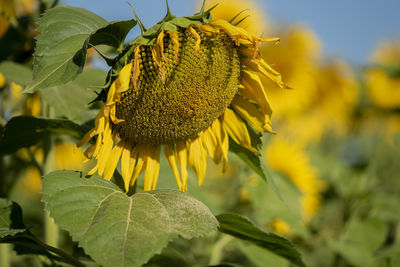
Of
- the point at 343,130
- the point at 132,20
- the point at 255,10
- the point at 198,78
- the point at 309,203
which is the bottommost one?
the point at 343,130

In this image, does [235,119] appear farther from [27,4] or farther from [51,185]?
[27,4]

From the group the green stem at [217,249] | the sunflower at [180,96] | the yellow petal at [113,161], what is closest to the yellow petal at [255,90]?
the sunflower at [180,96]

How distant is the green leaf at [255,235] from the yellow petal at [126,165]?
8.9 inches

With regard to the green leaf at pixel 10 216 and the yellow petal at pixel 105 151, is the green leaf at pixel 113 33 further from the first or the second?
the green leaf at pixel 10 216

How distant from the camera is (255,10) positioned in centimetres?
361

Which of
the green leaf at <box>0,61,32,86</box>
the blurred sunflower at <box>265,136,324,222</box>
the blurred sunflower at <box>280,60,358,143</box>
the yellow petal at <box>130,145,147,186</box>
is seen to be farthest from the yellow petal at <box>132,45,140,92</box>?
the blurred sunflower at <box>280,60,358,143</box>

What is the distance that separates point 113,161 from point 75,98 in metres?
0.37

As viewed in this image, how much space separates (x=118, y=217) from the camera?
84 centimetres

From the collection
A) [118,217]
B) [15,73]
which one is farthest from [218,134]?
[15,73]

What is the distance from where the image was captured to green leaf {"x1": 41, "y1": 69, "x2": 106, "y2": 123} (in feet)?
4.29

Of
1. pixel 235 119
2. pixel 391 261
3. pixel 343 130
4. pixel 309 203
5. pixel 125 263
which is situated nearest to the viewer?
pixel 125 263

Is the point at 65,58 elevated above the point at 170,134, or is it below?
above

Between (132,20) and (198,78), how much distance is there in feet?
0.61


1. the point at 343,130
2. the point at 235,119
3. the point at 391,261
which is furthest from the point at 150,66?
the point at 343,130
